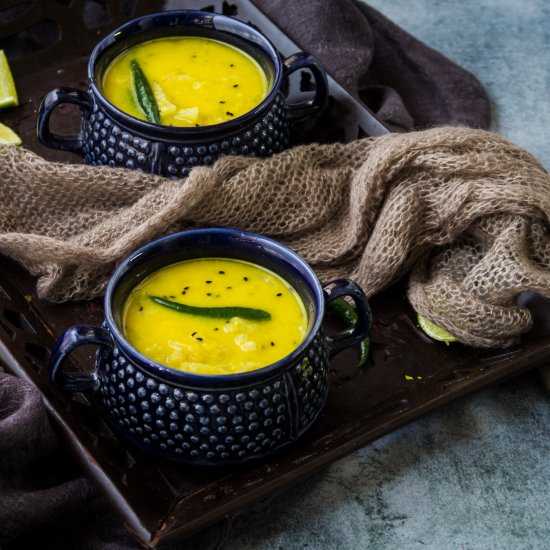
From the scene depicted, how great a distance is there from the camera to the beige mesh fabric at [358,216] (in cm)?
177

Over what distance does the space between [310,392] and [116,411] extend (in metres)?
0.27

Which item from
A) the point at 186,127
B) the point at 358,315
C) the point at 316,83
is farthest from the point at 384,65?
the point at 358,315

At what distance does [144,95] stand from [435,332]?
62cm

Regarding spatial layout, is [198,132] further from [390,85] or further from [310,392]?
[390,85]

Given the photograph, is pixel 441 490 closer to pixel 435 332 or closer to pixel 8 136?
pixel 435 332

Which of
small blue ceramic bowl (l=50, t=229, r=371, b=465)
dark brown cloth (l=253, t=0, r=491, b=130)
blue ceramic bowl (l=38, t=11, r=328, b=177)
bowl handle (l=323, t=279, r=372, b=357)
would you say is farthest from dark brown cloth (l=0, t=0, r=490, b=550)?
bowl handle (l=323, t=279, r=372, b=357)

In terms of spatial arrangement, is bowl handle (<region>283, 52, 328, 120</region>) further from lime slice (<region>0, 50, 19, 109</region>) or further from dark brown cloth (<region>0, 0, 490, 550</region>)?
lime slice (<region>0, 50, 19, 109</region>)

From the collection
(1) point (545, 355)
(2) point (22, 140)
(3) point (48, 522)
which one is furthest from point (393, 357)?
(2) point (22, 140)

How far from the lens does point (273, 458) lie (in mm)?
1567

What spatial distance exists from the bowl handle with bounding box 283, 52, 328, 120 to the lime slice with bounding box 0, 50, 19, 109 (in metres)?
0.52

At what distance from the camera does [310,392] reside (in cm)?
154

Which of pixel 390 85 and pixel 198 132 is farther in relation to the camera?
pixel 390 85

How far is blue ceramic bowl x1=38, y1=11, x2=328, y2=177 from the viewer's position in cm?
182

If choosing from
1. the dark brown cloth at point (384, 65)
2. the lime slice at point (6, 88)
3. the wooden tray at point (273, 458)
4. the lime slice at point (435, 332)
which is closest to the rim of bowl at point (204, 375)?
the wooden tray at point (273, 458)
